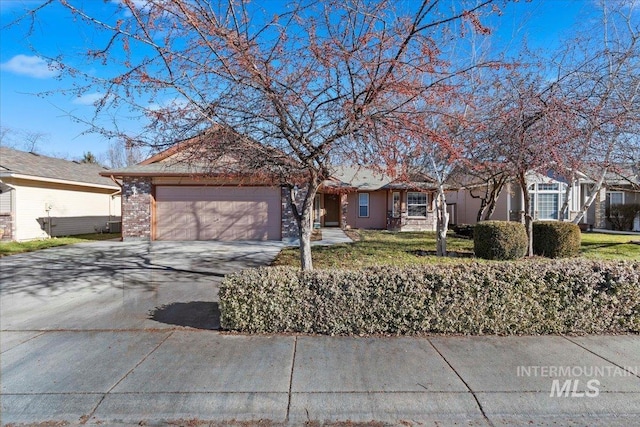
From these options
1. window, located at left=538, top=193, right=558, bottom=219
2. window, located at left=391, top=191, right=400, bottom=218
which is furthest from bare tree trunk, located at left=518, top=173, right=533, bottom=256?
window, located at left=538, top=193, right=558, bottom=219

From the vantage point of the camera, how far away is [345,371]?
363cm

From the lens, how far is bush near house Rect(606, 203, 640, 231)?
19.0 meters

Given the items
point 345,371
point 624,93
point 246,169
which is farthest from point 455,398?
point 624,93

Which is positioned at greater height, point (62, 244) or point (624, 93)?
point (624, 93)

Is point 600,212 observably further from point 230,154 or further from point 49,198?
point 49,198

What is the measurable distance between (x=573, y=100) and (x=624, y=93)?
206 centimetres

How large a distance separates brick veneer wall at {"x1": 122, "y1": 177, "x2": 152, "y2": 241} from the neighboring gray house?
2203mm

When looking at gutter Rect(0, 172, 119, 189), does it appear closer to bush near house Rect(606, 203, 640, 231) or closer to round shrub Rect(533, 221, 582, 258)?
round shrub Rect(533, 221, 582, 258)

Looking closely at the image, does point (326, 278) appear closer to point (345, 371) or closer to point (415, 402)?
point (345, 371)

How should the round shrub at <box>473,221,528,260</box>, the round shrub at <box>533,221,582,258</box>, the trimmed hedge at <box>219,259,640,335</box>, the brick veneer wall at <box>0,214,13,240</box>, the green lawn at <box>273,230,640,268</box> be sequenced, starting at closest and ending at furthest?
the trimmed hedge at <box>219,259,640,335</box>, the green lawn at <box>273,230,640,268</box>, the round shrub at <box>473,221,528,260</box>, the round shrub at <box>533,221,582,258</box>, the brick veneer wall at <box>0,214,13,240</box>

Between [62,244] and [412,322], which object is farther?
[62,244]

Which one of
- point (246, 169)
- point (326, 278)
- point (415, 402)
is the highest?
point (246, 169)

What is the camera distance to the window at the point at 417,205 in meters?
19.9

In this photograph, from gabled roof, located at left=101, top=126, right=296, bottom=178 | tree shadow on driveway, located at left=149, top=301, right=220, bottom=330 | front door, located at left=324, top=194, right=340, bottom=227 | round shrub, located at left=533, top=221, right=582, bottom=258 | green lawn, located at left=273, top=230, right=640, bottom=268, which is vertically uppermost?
gabled roof, located at left=101, top=126, right=296, bottom=178
